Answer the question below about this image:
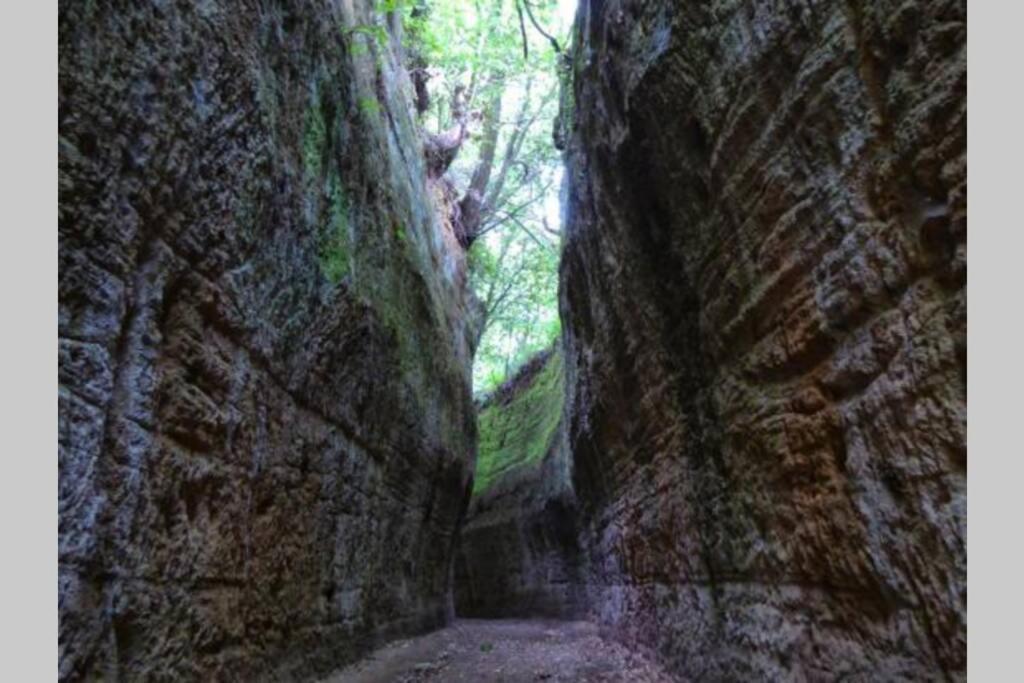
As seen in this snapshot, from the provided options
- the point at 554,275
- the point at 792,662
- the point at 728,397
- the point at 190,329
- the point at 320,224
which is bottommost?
the point at 792,662

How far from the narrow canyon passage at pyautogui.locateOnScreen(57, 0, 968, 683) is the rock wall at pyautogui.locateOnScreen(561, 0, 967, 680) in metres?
0.03

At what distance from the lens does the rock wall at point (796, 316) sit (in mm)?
3424

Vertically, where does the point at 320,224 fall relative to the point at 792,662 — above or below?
above

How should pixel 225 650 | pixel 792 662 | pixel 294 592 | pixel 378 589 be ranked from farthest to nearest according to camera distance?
1. pixel 378 589
2. pixel 294 592
3. pixel 225 650
4. pixel 792 662

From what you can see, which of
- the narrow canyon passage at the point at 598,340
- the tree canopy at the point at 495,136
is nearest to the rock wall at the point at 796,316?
the narrow canyon passage at the point at 598,340

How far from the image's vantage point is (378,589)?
1058cm

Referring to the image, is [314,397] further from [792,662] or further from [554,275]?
[554,275]

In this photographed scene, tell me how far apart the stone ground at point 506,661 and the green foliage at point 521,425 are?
8010 millimetres

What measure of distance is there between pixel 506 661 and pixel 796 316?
289 inches

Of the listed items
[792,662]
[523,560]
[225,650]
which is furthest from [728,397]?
[523,560]

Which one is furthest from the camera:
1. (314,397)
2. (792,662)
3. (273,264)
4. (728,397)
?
(314,397)

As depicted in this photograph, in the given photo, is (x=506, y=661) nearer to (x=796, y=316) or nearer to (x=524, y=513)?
(x=796, y=316)

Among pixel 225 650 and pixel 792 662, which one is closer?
pixel 792 662

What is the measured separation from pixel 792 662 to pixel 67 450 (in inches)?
181
